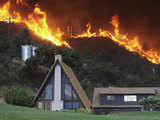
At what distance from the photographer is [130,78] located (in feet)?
244

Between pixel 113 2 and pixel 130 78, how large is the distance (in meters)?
36.9

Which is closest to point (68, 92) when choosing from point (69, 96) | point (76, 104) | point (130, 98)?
point (69, 96)

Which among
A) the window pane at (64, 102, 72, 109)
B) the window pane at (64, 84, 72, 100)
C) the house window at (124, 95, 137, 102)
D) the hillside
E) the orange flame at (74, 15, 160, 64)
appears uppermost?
the orange flame at (74, 15, 160, 64)

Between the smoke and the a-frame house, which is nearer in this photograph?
the a-frame house

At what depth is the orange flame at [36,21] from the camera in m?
90.8

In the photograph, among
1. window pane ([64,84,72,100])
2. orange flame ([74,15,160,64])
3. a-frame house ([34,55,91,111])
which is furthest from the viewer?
orange flame ([74,15,160,64])

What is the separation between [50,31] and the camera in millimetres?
95000

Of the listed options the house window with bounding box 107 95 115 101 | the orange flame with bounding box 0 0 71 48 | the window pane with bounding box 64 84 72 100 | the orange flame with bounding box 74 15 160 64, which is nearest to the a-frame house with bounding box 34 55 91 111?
the window pane with bounding box 64 84 72 100

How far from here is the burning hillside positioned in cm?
9175

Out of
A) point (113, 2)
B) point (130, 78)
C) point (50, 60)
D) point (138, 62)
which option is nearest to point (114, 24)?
point (113, 2)

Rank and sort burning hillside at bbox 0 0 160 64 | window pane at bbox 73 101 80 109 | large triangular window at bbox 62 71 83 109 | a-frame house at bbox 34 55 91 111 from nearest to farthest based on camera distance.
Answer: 1. window pane at bbox 73 101 80 109
2. large triangular window at bbox 62 71 83 109
3. a-frame house at bbox 34 55 91 111
4. burning hillside at bbox 0 0 160 64

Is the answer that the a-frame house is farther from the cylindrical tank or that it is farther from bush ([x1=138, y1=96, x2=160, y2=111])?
the cylindrical tank

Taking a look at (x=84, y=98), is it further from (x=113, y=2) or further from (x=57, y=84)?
(x=113, y=2)

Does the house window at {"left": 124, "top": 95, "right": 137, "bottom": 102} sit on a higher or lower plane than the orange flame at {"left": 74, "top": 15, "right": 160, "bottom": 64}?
lower
